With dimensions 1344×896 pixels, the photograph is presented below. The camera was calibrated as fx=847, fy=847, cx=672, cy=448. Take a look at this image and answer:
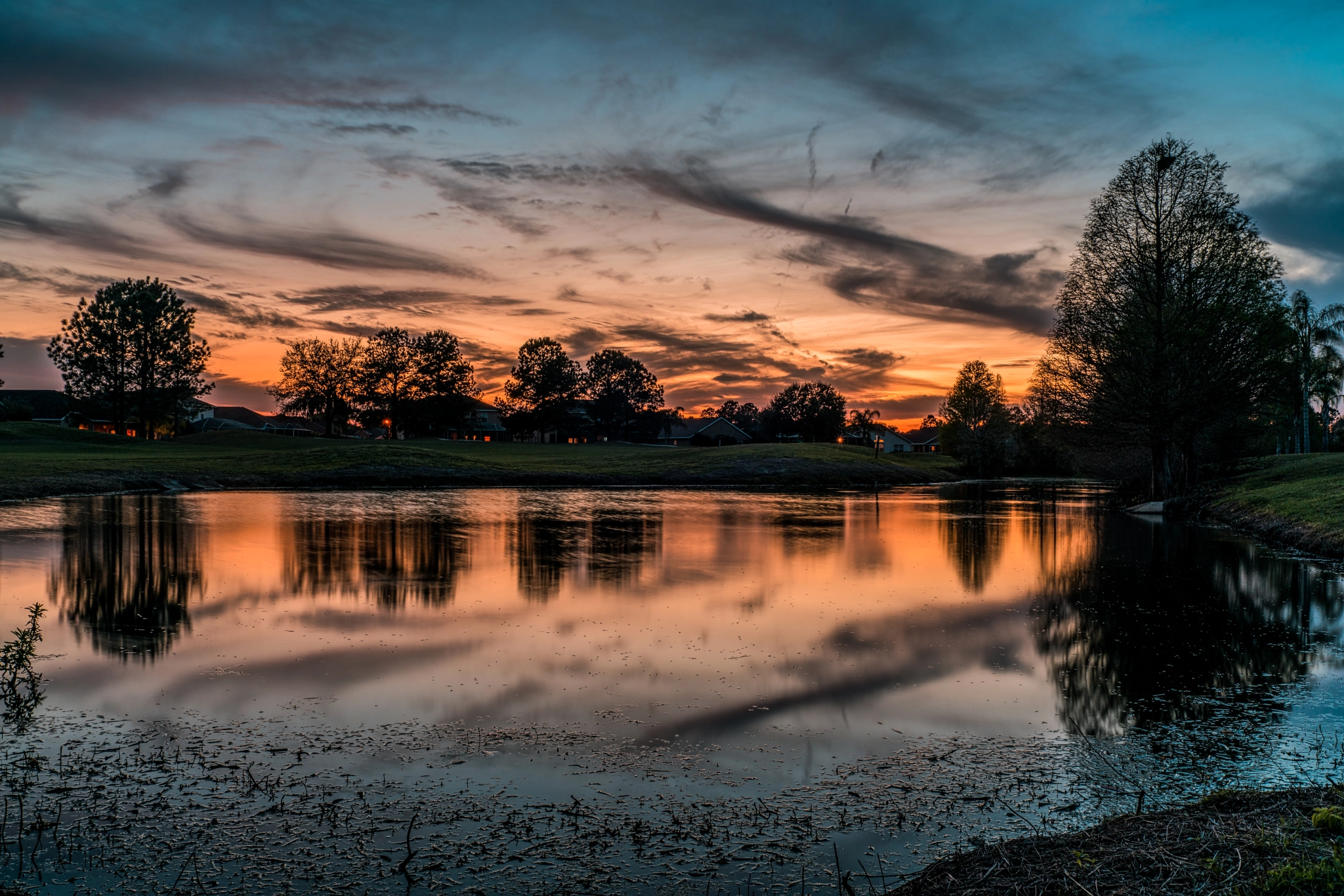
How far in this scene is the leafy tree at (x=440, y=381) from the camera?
118 meters

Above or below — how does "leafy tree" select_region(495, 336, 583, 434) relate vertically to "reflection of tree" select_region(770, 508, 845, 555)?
above

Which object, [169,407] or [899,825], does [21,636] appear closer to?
[899,825]

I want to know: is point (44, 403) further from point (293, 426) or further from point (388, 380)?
point (388, 380)

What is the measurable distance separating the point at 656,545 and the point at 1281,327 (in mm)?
33199

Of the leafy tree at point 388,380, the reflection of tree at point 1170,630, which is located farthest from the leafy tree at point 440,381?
the reflection of tree at point 1170,630

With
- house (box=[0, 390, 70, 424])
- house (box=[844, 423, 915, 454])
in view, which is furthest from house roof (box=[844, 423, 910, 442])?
house (box=[0, 390, 70, 424])

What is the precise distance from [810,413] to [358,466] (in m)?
101

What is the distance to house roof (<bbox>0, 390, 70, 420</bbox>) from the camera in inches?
5157

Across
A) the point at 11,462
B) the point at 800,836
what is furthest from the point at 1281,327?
the point at 11,462

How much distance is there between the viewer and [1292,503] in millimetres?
28188

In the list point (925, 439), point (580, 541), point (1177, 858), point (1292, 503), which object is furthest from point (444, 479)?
point (925, 439)

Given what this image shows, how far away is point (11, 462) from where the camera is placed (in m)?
45.2

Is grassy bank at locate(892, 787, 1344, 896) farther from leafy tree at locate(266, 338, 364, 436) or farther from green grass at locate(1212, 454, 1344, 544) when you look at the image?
leafy tree at locate(266, 338, 364, 436)

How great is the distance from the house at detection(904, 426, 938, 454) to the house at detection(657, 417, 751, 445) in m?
49.6
